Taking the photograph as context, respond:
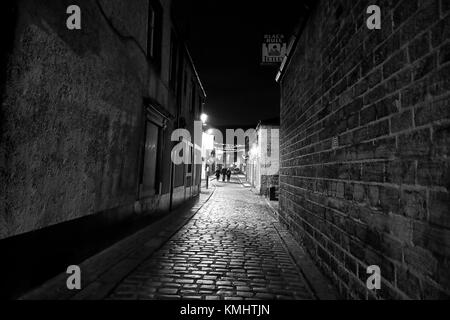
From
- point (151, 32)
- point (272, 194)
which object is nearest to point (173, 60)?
point (151, 32)

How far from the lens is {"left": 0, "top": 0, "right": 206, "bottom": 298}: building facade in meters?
2.84

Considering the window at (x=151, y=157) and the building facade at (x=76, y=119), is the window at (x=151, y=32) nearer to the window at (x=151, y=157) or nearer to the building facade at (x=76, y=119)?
the building facade at (x=76, y=119)

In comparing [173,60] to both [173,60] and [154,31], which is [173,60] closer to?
[173,60]

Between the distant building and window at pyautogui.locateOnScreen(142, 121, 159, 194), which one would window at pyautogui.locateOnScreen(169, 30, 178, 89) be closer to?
window at pyautogui.locateOnScreen(142, 121, 159, 194)

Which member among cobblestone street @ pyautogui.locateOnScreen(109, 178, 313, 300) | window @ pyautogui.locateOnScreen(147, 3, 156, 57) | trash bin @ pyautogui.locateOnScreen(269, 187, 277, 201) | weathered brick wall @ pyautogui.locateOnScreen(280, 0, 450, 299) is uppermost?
window @ pyautogui.locateOnScreen(147, 3, 156, 57)

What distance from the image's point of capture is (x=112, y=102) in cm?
497

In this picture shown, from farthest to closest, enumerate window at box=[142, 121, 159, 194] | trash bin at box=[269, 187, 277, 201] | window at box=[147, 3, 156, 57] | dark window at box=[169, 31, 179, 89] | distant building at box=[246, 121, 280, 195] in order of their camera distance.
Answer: distant building at box=[246, 121, 280, 195], trash bin at box=[269, 187, 277, 201], dark window at box=[169, 31, 179, 89], window at box=[147, 3, 156, 57], window at box=[142, 121, 159, 194]

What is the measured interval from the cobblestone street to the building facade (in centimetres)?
126

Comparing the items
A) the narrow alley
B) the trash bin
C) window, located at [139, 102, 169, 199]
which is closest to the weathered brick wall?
the narrow alley

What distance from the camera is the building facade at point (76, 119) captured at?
2.84m

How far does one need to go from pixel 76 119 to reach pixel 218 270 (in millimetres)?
3120

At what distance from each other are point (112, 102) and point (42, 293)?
3.25 meters

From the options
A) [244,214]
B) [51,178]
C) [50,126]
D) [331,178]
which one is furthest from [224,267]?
[244,214]

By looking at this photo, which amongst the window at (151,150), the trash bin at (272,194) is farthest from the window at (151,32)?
the trash bin at (272,194)
